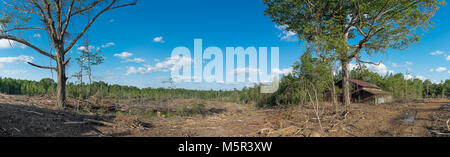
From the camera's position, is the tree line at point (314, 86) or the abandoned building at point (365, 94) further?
the abandoned building at point (365, 94)

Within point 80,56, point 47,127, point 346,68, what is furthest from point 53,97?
point 346,68

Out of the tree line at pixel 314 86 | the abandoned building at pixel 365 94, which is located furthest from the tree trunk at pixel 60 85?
the abandoned building at pixel 365 94

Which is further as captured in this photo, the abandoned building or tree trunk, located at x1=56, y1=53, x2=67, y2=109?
the abandoned building

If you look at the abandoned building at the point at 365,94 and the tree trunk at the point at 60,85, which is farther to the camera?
the abandoned building at the point at 365,94

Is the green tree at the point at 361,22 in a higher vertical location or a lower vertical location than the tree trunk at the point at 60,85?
higher

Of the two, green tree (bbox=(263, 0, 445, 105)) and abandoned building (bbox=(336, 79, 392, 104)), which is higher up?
green tree (bbox=(263, 0, 445, 105))

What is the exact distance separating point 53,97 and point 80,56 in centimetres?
223

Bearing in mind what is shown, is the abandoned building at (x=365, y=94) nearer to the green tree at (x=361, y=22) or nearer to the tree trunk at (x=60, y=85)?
the green tree at (x=361, y=22)

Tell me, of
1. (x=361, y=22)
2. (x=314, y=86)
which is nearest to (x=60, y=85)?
(x=314, y=86)

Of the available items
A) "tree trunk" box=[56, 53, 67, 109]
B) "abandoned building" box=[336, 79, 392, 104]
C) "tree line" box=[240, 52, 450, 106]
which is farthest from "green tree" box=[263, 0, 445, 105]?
"tree trunk" box=[56, 53, 67, 109]

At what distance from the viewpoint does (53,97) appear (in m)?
10.5

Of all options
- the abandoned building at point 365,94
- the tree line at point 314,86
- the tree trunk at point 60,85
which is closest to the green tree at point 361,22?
the tree line at point 314,86

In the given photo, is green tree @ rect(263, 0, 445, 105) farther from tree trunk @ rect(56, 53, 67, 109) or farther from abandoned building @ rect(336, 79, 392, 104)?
tree trunk @ rect(56, 53, 67, 109)

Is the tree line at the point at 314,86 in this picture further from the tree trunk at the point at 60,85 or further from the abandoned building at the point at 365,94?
the tree trunk at the point at 60,85
